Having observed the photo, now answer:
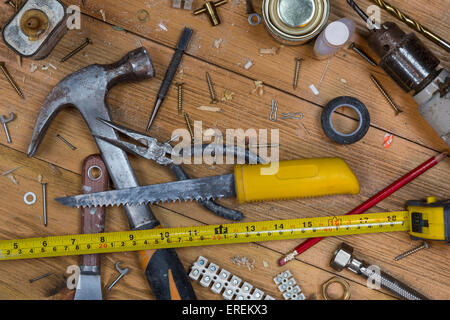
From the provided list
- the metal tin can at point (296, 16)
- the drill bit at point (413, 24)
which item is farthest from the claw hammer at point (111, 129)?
the drill bit at point (413, 24)

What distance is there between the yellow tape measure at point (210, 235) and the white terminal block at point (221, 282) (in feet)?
0.33

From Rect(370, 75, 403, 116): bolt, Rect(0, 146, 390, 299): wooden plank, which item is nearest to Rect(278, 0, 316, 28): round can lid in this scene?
Rect(370, 75, 403, 116): bolt

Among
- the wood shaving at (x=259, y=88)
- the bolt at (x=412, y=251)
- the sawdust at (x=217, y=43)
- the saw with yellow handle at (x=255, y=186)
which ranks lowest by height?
the bolt at (x=412, y=251)

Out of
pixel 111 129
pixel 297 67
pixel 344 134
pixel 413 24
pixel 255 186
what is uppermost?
pixel 413 24

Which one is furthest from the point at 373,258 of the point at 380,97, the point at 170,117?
the point at 170,117

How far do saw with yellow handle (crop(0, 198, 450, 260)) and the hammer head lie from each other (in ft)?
1.37

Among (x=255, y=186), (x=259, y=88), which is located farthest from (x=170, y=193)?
(x=259, y=88)

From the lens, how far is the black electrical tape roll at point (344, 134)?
1.51m

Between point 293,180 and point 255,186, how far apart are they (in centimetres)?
14

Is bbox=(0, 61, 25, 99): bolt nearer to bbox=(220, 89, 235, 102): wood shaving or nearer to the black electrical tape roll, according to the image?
bbox=(220, 89, 235, 102): wood shaving

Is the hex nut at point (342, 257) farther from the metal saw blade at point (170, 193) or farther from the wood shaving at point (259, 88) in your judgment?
the wood shaving at point (259, 88)

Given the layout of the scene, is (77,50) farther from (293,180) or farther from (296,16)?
(293,180)

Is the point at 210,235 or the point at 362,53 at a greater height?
the point at 362,53

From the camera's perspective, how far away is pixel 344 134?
1536 mm
